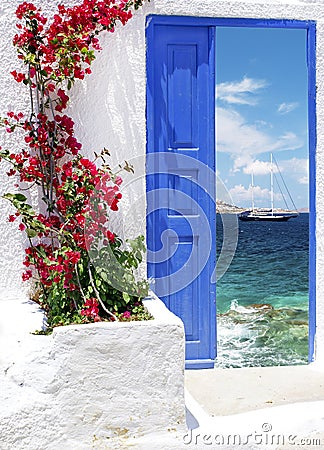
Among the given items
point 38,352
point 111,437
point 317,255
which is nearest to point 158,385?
point 111,437

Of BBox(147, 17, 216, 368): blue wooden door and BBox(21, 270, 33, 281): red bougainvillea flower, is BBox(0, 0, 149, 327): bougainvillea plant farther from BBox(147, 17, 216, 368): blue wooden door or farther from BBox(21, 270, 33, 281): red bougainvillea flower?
BBox(147, 17, 216, 368): blue wooden door

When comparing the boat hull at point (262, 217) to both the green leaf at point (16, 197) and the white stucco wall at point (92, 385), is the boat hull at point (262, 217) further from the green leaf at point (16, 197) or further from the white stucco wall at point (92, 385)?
the white stucco wall at point (92, 385)

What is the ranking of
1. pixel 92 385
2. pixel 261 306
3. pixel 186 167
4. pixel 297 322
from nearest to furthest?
pixel 92 385 < pixel 186 167 < pixel 297 322 < pixel 261 306

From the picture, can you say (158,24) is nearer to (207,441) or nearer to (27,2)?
(27,2)

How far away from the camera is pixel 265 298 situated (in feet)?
72.4

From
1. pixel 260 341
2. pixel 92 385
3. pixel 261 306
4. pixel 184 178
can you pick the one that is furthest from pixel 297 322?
pixel 92 385

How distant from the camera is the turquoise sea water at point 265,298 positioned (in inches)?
440

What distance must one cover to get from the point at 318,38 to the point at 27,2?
2.08 metres

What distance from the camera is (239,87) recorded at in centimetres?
2441

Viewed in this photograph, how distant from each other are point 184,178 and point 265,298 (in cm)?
1771

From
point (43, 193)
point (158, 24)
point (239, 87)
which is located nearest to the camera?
point (43, 193)

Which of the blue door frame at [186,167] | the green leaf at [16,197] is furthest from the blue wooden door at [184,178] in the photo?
the green leaf at [16,197]

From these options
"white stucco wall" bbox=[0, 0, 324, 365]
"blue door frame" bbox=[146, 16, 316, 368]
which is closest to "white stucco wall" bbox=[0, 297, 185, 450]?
"white stucco wall" bbox=[0, 0, 324, 365]

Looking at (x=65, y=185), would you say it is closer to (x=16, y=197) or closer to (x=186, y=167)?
(x=16, y=197)
